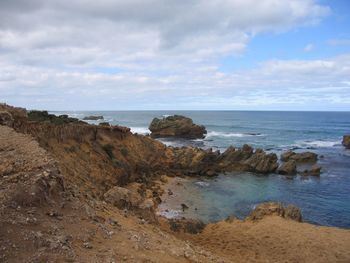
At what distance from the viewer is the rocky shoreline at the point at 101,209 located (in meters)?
9.39

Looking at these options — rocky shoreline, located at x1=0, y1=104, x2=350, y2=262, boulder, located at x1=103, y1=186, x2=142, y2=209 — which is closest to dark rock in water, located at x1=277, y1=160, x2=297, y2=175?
rocky shoreline, located at x1=0, y1=104, x2=350, y2=262

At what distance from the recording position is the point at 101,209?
13297mm

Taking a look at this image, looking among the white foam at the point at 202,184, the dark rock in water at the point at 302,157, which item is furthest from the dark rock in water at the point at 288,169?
the white foam at the point at 202,184

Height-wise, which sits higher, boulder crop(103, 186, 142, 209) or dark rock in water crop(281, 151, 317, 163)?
boulder crop(103, 186, 142, 209)

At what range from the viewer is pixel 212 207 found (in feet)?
100

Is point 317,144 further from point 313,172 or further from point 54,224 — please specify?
point 54,224

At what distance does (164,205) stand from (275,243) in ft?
34.9

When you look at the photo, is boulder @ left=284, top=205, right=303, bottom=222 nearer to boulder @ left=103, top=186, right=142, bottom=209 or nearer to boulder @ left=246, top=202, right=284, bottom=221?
boulder @ left=246, top=202, right=284, bottom=221

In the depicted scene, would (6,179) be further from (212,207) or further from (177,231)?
(212,207)

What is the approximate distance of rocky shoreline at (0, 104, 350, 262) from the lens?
9391mm

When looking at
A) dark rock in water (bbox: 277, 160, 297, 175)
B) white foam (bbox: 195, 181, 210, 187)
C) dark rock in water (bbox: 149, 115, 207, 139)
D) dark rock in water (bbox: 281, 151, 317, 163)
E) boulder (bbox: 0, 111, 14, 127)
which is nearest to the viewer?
boulder (bbox: 0, 111, 14, 127)

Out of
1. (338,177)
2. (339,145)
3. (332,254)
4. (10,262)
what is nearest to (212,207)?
(332,254)

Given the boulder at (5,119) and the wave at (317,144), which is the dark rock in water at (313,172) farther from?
the boulder at (5,119)

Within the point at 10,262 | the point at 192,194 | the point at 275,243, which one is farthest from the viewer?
the point at 192,194
